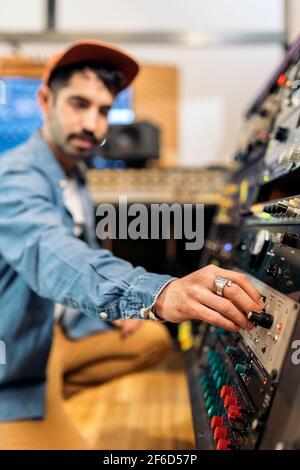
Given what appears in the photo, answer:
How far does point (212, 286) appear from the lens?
57 cm

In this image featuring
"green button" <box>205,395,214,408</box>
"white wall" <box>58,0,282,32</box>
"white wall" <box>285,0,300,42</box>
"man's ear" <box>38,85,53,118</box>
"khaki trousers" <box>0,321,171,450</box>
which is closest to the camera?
"green button" <box>205,395,214,408</box>

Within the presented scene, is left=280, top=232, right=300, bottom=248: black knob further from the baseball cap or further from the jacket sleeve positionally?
the baseball cap

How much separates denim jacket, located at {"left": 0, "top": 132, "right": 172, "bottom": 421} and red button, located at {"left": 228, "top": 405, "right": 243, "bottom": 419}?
0.16m

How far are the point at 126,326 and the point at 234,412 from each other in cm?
97

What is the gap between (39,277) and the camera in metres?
0.76

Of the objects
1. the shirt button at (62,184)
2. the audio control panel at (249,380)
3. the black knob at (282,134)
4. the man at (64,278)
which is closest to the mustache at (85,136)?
the man at (64,278)

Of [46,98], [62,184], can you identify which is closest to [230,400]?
[62,184]

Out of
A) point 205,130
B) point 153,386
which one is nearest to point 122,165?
point 205,130

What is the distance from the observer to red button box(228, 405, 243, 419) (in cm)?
60

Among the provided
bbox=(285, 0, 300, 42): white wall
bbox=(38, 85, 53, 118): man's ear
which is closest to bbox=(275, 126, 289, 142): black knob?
bbox=(38, 85, 53, 118): man's ear

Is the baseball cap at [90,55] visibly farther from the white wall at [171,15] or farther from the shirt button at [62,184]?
the white wall at [171,15]

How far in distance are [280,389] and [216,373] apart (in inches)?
13.1

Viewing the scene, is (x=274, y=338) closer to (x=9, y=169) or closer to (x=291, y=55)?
(x=9, y=169)

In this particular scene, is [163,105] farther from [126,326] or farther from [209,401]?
[209,401]
